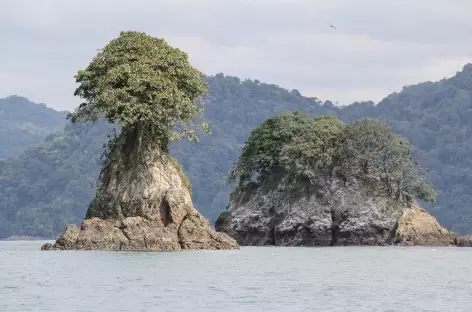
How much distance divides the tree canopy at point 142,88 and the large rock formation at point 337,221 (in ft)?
74.3

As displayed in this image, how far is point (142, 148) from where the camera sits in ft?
216

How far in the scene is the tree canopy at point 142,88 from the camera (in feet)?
210

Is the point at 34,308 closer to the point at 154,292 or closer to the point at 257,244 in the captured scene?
the point at 154,292

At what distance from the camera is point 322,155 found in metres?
88.4

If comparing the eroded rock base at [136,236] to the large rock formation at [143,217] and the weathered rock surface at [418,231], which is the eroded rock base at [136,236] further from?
the weathered rock surface at [418,231]

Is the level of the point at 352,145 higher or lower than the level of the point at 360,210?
higher

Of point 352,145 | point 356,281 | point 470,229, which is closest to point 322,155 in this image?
point 352,145

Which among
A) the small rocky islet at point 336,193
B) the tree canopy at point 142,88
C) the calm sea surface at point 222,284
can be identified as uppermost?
the tree canopy at point 142,88

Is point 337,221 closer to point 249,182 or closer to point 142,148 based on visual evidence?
point 249,182

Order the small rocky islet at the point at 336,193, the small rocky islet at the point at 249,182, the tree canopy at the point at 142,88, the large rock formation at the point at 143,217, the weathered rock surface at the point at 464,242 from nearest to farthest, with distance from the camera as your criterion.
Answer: the large rock formation at the point at 143,217, the small rocky islet at the point at 249,182, the tree canopy at the point at 142,88, the small rocky islet at the point at 336,193, the weathered rock surface at the point at 464,242

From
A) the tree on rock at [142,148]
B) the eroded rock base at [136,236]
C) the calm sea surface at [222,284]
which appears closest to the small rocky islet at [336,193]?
the tree on rock at [142,148]

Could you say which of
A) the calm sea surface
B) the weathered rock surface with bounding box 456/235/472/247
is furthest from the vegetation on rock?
the calm sea surface

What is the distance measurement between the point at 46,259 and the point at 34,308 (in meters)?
23.0

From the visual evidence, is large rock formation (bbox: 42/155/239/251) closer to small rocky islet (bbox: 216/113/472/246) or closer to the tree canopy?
the tree canopy
